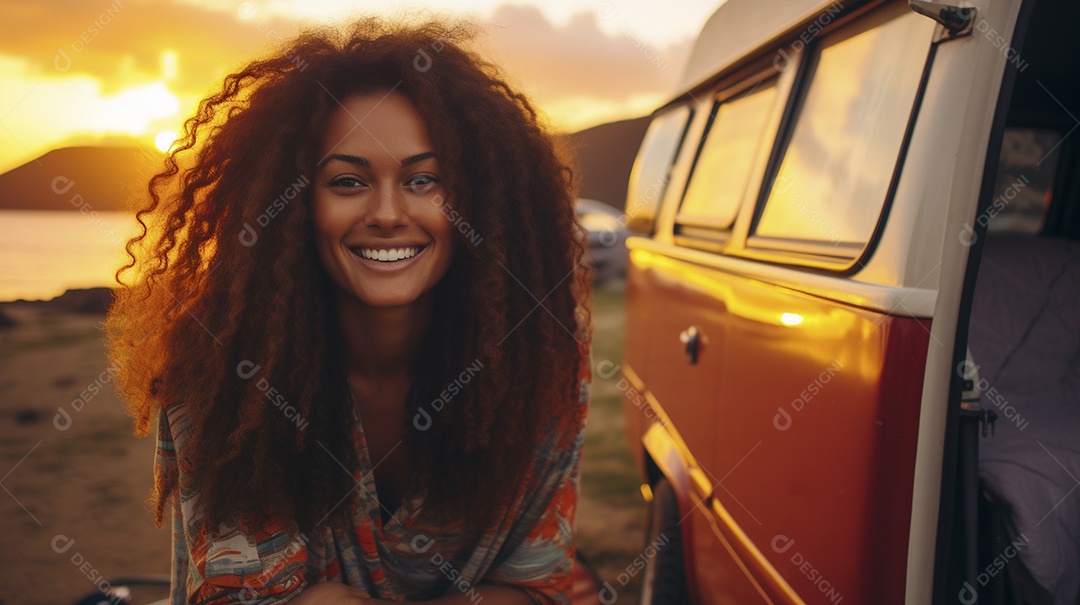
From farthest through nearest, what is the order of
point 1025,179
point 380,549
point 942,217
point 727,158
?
point 1025,179 < point 727,158 < point 380,549 < point 942,217

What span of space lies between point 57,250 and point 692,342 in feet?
7.43

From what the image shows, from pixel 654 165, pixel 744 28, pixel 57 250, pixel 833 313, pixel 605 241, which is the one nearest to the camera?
pixel 833 313

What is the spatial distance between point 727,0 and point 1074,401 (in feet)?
6.54

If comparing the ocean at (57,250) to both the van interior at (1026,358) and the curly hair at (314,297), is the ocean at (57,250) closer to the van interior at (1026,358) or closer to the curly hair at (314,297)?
the curly hair at (314,297)

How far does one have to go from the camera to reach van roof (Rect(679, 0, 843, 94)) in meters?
2.12

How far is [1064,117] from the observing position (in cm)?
324

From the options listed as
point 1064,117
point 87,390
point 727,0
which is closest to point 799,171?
point 727,0

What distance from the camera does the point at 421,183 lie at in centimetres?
183

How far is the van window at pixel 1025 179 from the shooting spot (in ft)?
10.7

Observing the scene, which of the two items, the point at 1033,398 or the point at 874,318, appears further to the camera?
the point at 1033,398

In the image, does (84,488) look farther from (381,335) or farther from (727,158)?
(727,158)

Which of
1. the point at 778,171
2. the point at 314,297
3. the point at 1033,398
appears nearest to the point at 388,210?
the point at 314,297

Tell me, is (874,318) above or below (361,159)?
below

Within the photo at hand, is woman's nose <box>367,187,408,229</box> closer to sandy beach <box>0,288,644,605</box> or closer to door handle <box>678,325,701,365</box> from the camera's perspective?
door handle <box>678,325,701,365</box>
